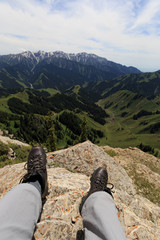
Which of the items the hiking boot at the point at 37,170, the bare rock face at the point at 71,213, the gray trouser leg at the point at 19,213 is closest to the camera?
the gray trouser leg at the point at 19,213

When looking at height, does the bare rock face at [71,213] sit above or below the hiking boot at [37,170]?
below

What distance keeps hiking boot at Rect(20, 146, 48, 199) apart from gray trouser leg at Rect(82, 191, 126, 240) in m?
2.42

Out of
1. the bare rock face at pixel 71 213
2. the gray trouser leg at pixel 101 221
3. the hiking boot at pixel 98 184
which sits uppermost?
the gray trouser leg at pixel 101 221

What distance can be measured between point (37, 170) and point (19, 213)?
269cm

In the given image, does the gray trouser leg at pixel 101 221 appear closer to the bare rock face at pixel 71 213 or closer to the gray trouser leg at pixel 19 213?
the bare rock face at pixel 71 213

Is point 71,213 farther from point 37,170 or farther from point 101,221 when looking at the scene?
point 37,170

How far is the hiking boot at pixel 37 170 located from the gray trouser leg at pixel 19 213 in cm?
95

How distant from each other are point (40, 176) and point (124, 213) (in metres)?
5.63

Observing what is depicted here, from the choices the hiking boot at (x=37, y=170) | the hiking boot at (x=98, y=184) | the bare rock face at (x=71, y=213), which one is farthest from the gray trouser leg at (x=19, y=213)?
the hiking boot at (x=98, y=184)

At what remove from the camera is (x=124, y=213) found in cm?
776

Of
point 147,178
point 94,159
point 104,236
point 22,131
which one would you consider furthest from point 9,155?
point 22,131

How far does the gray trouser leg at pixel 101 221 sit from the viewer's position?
4.23 meters

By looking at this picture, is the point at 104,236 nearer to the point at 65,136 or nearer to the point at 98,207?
the point at 98,207

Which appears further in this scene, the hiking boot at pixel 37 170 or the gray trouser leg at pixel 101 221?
the hiking boot at pixel 37 170
